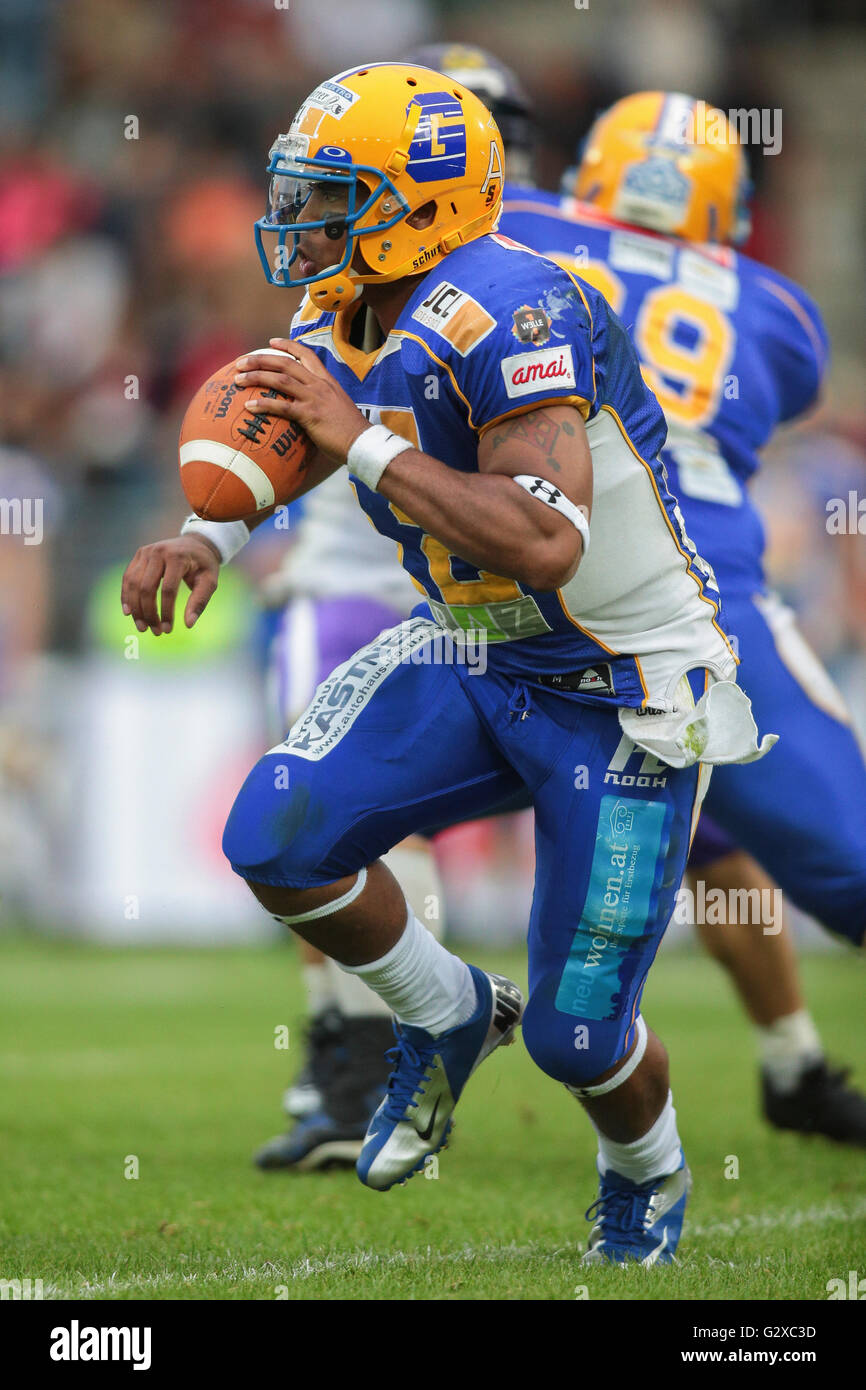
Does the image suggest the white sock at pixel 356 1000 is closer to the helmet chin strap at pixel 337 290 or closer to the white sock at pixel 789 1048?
the white sock at pixel 789 1048

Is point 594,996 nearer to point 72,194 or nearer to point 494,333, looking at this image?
point 494,333

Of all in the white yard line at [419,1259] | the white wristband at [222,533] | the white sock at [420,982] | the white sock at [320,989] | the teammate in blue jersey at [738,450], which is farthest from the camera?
the white sock at [320,989]

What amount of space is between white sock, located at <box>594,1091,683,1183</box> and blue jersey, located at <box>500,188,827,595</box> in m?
1.42

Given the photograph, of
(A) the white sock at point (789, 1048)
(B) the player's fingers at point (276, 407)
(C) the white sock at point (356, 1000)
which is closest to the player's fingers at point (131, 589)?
(B) the player's fingers at point (276, 407)

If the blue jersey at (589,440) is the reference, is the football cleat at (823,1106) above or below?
below

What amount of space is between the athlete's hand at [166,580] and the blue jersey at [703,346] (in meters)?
1.39

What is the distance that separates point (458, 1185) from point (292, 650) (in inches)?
60.9

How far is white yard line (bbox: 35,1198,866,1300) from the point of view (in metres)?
3.30

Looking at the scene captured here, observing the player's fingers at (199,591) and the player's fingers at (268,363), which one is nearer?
the player's fingers at (268,363)

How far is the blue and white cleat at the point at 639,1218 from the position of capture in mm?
3607

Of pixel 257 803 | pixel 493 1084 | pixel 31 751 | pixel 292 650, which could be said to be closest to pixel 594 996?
pixel 257 803
